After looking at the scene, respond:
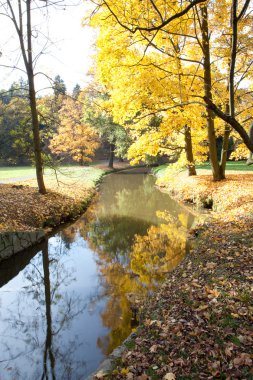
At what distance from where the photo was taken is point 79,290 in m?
7.28

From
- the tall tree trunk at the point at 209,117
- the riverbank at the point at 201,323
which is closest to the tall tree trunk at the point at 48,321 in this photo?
the riverbank at the point at 201,323

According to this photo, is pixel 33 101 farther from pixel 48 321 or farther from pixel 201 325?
pixel 201 325

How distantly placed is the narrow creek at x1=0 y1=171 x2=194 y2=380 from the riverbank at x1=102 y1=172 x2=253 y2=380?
3.06 ft

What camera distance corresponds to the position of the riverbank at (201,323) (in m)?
3.47

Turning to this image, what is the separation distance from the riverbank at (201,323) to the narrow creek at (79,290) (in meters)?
0.93

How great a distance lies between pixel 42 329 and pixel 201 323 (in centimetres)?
315

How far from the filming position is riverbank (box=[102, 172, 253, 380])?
347cm

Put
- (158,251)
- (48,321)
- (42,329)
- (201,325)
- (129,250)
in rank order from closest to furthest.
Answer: (201,325) → (42,329) → (48,321) → (158,251) → (129,250)

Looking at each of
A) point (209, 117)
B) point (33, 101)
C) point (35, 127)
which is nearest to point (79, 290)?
point (35, 127)

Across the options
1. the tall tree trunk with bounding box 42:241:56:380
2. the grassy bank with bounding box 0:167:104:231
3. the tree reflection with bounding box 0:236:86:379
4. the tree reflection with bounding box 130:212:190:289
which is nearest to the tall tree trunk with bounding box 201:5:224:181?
the tree reflection with bounding box 130:212:190:289

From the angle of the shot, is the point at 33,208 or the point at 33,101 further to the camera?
the point at 33,101

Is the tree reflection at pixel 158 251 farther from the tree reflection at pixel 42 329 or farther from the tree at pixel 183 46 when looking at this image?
the tree at pixel 183 46

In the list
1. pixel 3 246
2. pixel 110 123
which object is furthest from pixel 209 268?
pixel 110 123

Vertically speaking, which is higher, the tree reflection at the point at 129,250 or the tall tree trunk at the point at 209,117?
the tall tree trunk at the point at 209,117
